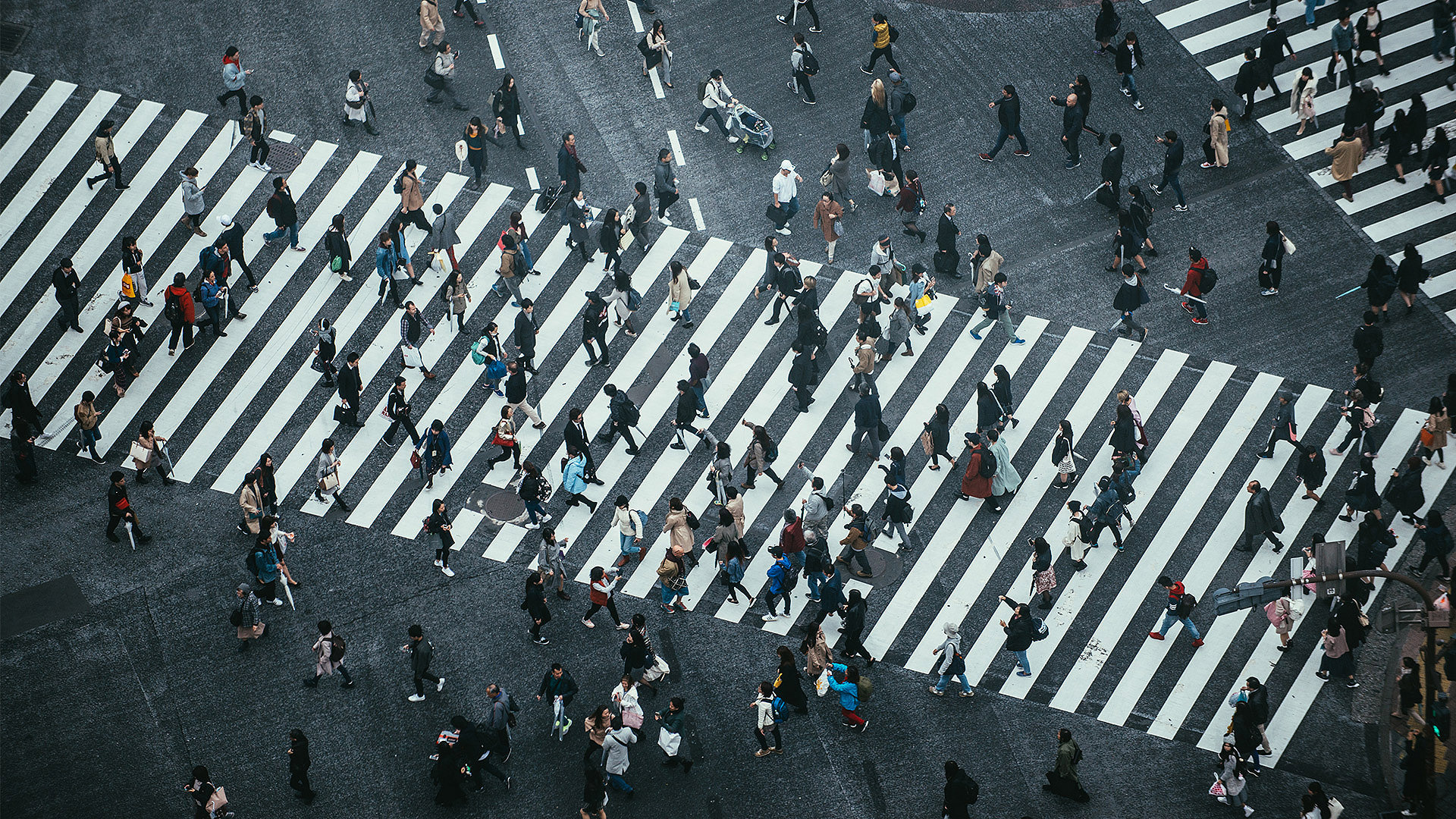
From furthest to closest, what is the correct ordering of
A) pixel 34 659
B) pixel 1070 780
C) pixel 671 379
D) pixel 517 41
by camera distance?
1. pixel 517 41
2. pixel 671 379
3. pixel 34 659
4. pixel 1070 780

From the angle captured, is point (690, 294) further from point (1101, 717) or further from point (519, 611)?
point (1101, 717)

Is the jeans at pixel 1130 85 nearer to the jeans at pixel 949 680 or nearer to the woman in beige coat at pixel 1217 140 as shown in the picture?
the woman in beige coat at pixel 1217 140

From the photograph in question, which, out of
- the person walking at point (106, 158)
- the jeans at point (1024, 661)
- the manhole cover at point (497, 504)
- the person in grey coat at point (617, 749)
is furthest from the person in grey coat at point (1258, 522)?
the person walking at point (106, 158)

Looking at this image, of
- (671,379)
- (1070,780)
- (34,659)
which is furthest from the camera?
(671,379)

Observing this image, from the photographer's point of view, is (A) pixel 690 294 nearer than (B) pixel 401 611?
No

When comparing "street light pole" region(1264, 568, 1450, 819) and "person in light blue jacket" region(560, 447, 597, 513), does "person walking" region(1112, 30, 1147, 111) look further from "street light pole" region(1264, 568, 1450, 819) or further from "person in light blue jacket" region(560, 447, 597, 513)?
"person in light blue jacket" region(560, 447, 597, 513)

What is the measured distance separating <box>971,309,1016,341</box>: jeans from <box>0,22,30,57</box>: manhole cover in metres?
20.5

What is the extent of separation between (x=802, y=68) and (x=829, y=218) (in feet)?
12.9

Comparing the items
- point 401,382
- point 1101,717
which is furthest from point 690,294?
point 1101,717

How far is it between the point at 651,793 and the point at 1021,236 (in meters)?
13.2

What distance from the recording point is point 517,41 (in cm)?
3572

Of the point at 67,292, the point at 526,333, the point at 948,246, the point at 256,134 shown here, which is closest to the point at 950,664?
the point at 948,246

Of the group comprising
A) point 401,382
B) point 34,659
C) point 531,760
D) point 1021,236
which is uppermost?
point 1021,236

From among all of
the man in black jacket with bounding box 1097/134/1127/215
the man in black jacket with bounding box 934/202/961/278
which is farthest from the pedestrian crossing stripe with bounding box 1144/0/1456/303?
the man in black jacket with bounding box 934/202/961/278
